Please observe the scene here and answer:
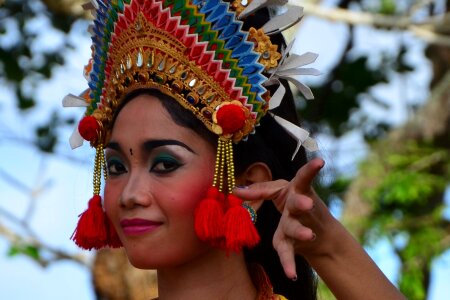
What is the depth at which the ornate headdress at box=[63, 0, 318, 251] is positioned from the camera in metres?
3.17

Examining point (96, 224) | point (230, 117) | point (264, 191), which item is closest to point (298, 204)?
point (264, 191)

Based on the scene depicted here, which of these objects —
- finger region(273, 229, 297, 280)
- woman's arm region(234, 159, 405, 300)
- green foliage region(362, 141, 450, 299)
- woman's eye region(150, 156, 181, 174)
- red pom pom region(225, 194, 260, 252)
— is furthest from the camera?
green foliage region(362, 141, 450, 299)

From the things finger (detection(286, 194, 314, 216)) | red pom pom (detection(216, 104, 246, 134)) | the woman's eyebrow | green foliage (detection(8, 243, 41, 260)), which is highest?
red pom pom (detection(216, 104, 246, 134))

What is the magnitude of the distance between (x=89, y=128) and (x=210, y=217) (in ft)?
1.94

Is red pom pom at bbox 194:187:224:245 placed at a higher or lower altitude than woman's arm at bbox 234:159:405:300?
lower

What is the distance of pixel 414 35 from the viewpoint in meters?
7.52

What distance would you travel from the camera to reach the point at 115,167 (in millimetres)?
3307

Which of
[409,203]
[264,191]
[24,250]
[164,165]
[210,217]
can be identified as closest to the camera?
[264,191]

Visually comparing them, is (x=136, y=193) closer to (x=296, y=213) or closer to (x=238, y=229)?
(x=238, y=229)

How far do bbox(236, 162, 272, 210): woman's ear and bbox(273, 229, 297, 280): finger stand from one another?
2.09ft

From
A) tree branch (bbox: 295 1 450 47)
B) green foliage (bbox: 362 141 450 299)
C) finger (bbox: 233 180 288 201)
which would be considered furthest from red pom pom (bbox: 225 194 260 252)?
green foliage (bbox: 362 141 450 299)

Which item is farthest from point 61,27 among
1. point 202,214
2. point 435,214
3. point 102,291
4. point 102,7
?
point 202,214

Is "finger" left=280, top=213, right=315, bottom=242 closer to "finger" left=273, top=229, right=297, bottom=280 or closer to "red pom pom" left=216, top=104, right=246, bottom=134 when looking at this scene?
"finger" left=273, top=229, right=297, bottom=280

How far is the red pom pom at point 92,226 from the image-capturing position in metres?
3.41
